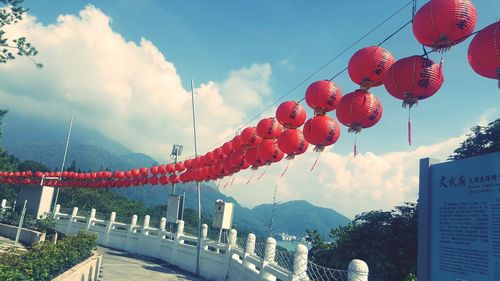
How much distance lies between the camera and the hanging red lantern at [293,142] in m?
9.77

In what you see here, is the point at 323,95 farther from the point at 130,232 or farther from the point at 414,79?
the point at 130,232

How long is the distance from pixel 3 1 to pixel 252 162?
517 inches

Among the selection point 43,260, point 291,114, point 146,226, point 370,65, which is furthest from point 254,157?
point 146,226

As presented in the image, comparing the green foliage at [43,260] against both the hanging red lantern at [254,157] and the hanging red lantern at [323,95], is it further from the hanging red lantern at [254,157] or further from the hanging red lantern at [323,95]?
the hanging red lantern at [323,95]

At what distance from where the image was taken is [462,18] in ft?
16.9

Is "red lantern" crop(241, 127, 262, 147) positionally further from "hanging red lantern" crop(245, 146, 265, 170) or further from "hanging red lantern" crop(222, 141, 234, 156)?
"hanging red lantern" crop(222, 141, 234, 156)

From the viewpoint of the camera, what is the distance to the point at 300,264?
7453mm

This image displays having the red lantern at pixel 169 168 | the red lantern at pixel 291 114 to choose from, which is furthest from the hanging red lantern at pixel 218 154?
the red lantern at pixel 291 114

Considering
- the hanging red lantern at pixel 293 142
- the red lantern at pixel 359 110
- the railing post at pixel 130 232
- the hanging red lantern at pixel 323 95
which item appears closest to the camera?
the red lantern at pixel 359 110

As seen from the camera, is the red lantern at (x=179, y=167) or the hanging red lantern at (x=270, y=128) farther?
the red lantern at (x=179, y=167)

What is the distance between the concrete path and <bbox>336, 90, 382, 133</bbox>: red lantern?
991 cm

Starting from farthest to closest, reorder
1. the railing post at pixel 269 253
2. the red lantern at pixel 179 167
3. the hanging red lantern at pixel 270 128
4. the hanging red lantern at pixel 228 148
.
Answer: the red lantern at pixel 179 167, the hanging red lantern at pixel 228 148, the hanging red lantern at pixel 270 128, the railing post at pixel 269 253

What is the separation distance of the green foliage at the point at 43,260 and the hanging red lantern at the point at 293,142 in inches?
250

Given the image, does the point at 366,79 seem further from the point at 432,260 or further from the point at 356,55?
the point at 432,260
